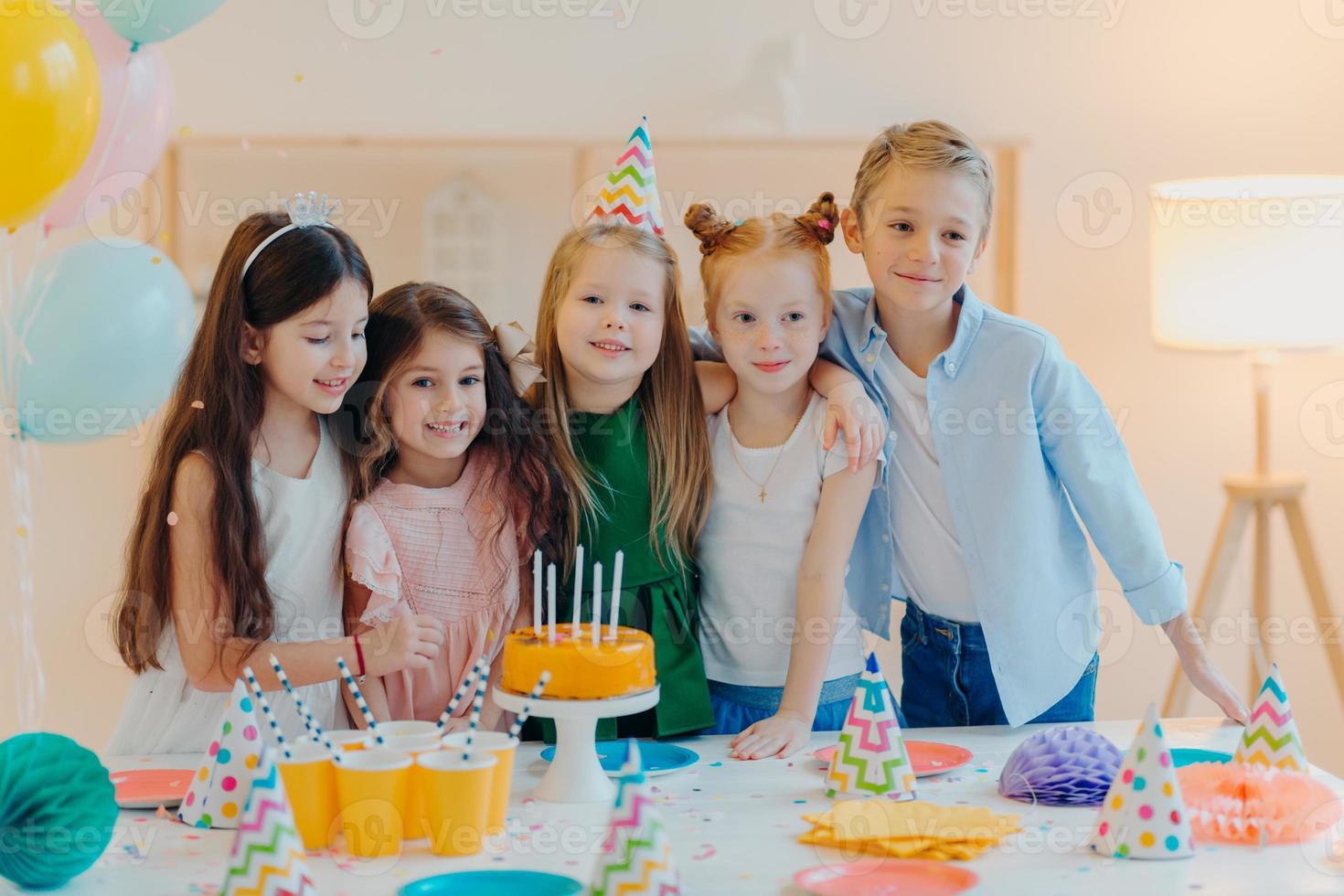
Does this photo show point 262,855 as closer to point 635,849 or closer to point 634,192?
point 635,849

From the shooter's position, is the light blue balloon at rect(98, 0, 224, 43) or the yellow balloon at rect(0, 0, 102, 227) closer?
the yellow balloon at rect(0, 0, 102, 227)

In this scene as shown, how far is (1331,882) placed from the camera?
3.84ft

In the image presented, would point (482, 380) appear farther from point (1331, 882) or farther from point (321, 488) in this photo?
point (1331, 882)

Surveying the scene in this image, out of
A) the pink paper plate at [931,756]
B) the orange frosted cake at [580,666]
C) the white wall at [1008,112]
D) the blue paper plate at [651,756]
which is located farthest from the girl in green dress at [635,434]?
the white wall at [1008,112]

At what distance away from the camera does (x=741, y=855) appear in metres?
1.24

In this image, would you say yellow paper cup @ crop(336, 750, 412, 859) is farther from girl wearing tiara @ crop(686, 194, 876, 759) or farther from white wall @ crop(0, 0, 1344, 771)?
white wall @ crop(0, 0, 1344, 771)

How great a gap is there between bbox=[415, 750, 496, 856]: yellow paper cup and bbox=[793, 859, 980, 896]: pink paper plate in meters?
0.30

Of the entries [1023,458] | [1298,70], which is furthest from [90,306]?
[1298,70]

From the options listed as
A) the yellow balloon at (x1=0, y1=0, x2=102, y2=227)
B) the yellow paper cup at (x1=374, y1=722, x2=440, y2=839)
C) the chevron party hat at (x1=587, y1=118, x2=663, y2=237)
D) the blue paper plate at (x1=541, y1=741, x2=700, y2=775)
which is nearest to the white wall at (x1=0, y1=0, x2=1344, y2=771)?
the chevron party hat at (x1=587, y1=118, x2=663, y2=237)

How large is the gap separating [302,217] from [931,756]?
1.04 meters

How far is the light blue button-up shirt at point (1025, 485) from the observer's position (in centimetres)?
182

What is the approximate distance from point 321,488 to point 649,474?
43 centimetres

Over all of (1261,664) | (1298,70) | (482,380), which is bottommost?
(1261,664)

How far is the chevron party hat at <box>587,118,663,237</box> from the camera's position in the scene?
6.08 feet
